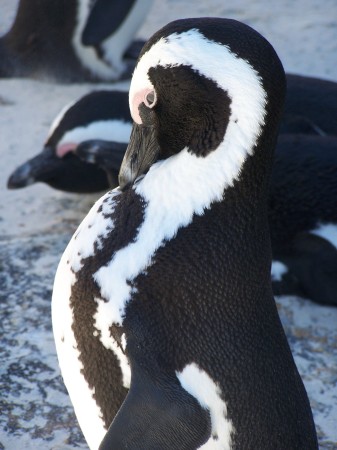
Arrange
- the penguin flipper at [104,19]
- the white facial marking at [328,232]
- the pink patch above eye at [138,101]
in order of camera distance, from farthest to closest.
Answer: the penguin flipper at [104,19] < the white facial marking at [328,232] < the pink patch above eye at [138,101]

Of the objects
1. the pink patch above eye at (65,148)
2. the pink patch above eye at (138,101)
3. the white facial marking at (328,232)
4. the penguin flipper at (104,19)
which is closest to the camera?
the pink patch above eye at (138,101)

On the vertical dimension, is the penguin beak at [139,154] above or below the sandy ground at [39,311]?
above

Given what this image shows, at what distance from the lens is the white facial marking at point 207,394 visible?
5.57 ft

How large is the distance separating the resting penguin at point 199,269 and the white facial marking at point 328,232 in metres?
0.97

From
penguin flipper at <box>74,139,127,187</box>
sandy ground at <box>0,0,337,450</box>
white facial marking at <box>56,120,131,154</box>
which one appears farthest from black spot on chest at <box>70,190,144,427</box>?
white facial marking at <box>56,120,131,154</box>

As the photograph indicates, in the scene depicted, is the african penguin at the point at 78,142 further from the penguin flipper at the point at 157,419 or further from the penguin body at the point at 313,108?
the penguin flipper at the point at 157,419

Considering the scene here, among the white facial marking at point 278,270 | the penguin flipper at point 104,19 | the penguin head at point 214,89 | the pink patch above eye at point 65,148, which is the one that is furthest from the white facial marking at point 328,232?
the penguin flipper at point 104,19

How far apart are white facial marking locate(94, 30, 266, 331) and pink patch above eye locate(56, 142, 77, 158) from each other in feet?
4.93

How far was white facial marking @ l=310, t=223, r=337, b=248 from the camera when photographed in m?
2.71

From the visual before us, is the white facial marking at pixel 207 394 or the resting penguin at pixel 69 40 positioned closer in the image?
the white facial marking at pixel 207 394

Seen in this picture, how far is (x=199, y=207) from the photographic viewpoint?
1711 millimetres

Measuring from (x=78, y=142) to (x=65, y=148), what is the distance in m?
0.07

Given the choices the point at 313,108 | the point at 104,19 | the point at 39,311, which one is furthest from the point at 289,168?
the point at 104,19

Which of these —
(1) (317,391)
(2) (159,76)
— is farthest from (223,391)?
(1) (317,391)
